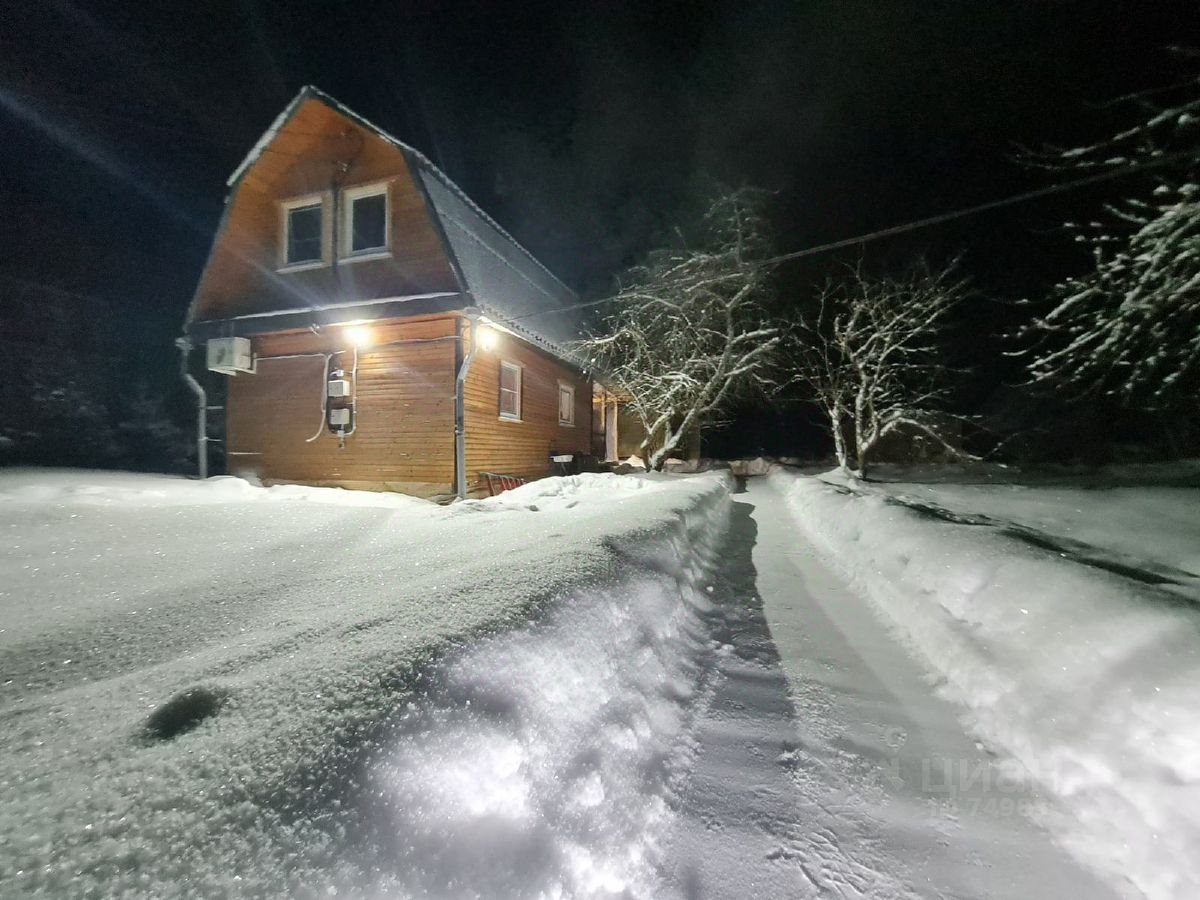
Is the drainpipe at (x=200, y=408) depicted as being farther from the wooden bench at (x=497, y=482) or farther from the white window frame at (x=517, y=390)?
the white window frame at (x=517, y=390)

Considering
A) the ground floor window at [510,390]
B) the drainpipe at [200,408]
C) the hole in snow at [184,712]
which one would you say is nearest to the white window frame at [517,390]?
the ground floor window at [510,390]

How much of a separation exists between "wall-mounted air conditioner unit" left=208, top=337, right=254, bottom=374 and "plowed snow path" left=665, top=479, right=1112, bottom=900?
10.9 m

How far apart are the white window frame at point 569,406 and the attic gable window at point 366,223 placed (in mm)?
6129

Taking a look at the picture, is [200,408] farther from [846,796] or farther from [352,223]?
[846,796]

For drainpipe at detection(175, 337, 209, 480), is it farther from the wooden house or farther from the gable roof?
the gable roof

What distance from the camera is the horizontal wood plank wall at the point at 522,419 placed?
930 cm

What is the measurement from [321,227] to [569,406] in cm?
795

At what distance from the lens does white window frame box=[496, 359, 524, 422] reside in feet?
33.9

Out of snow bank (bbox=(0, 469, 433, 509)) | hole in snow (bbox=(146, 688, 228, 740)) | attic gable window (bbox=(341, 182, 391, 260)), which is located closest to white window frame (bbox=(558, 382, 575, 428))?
attic gable window (bbox=(341, 182, 391, 260))

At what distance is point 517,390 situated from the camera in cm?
1123

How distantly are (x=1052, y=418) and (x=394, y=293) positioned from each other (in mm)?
23861

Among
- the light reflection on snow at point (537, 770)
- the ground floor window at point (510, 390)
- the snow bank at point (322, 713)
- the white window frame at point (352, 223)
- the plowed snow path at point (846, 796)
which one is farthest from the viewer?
the ground floor window at point (510, 390)

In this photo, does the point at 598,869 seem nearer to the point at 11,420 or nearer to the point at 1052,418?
the point at 11,420

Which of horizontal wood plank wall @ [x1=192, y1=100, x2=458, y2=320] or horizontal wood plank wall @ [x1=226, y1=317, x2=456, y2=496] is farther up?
horizontal wood plank wall @ [x1=192, y1=100, x2=458, y2=320]
